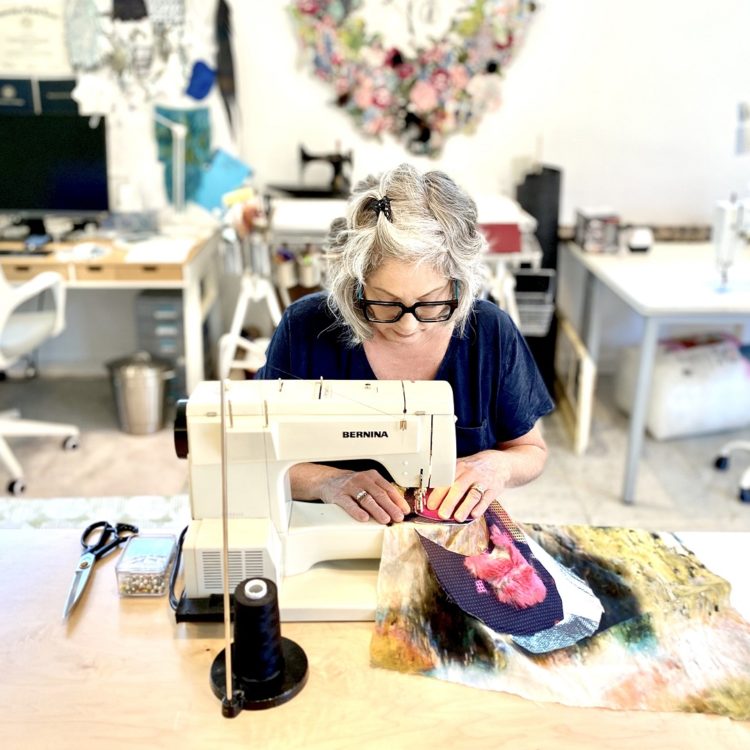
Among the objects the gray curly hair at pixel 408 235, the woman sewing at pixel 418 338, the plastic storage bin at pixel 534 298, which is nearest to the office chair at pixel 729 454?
the plastic storage bin at pixel 534 298

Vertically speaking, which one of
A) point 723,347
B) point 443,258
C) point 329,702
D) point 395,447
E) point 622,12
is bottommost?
point 723,347

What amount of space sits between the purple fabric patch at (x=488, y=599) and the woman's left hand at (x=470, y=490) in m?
0.10

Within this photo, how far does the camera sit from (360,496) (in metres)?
1.27

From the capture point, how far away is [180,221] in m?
3.62

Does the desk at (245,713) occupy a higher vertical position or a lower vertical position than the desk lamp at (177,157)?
lower

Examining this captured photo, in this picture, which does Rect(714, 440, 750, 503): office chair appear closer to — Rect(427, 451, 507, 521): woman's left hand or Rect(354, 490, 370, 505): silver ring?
Rect(427, 451, 507, 521): woman's left hand

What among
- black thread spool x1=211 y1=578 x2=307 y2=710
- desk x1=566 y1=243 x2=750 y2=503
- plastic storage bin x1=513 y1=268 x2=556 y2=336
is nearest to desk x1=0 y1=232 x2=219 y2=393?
plastic storage bin x1=513 y1=268 x2=556 y2=336

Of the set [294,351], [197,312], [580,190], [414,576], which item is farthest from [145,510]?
[580,190]

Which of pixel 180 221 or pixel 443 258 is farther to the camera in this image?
pixel 180 221

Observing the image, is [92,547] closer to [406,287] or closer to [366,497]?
[366,497]

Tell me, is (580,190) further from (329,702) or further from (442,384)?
(329,702)

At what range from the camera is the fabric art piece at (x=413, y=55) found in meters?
3.32

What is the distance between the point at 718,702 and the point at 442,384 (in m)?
0.56

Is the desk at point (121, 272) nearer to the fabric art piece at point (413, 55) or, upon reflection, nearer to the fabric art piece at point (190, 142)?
the fabric art piece at point (190, 142)
